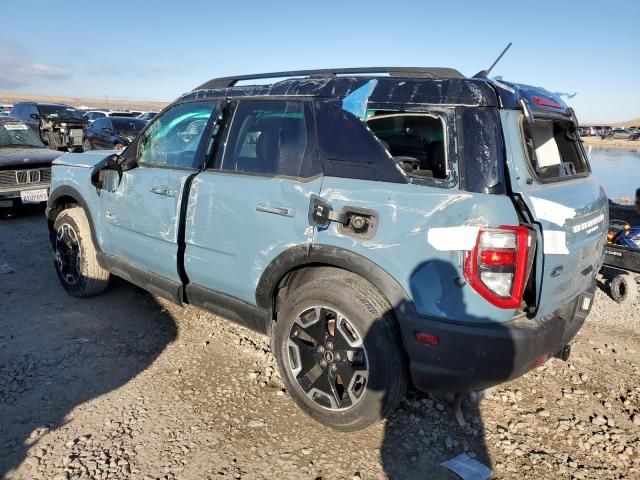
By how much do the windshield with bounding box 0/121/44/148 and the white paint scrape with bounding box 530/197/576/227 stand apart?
888cm

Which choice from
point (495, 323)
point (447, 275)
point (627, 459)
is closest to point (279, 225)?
point (447, 275)

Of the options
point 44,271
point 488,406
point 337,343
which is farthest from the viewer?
point 44,271

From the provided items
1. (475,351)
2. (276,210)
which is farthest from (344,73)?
(475,351)

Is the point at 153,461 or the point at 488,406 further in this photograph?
the point at 488,406

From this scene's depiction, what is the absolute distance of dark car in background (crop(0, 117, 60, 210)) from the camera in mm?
7520

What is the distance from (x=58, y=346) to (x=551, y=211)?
3.56 metres

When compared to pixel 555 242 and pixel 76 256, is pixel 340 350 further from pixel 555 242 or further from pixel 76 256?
pixel 76 256

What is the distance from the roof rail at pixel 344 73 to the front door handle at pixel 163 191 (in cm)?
83

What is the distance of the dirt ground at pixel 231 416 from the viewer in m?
2.64

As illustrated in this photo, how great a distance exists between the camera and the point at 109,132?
14625 mm

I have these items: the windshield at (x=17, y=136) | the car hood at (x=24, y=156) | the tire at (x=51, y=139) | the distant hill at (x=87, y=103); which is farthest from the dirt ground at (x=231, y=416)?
the distant hill at (x=87, y=103)

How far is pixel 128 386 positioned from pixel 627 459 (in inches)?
120

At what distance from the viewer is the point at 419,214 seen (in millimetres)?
2439

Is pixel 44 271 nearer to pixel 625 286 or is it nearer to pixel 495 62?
pixel 495 62
